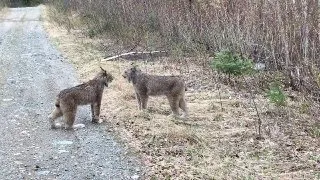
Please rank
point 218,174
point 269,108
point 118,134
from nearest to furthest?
point 218,174
point 118,134
point 269,108

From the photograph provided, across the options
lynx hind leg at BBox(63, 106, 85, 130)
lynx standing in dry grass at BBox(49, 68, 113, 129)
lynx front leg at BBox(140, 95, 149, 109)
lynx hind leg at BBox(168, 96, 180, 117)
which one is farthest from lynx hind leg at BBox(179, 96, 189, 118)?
lynx hind leg at BBox(63, 106, 85, 130)

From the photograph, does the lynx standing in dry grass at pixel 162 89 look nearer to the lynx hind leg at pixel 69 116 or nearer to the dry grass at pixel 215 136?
the dry grass at pixel 215 136

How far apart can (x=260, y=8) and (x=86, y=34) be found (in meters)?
11.3

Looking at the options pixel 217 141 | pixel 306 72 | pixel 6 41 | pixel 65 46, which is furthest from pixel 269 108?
pixel 6 41

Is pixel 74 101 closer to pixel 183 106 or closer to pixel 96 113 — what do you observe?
pixel 96 113

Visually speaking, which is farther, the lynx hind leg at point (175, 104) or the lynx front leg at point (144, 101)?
the lynx front leg at point (144, 101)

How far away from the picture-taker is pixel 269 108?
29.2 ft

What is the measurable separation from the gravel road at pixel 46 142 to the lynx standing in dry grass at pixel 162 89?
0.99 m

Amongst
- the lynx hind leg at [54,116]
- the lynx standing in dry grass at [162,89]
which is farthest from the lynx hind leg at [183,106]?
the lynx hind leg at [54,116]

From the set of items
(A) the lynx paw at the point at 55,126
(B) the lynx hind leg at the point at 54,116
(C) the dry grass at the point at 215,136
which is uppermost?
(B) the lynx hind leg at the point at 54,116

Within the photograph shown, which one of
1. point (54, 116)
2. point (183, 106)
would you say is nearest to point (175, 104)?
point (183, 106)

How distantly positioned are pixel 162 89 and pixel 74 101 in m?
1.55

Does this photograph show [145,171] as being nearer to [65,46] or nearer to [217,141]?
[217,141]

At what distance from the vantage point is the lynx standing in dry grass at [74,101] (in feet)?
26.1
